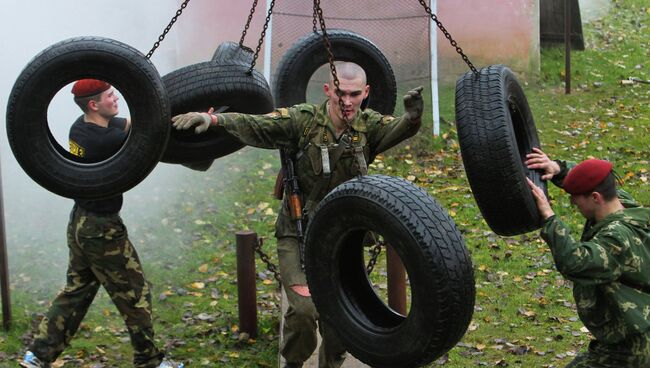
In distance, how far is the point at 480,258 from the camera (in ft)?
28.9

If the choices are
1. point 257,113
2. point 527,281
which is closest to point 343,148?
point 257,113

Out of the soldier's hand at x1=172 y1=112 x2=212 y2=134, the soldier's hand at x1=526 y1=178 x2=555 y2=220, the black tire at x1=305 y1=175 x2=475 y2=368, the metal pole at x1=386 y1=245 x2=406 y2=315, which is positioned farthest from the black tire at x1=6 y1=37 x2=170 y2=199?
the metal pole at x1=386 y1=245 x2=406 y2=315

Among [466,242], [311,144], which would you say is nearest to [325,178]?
[311,144]

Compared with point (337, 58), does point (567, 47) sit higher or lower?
higher

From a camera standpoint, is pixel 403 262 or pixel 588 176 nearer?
pixel 403 262

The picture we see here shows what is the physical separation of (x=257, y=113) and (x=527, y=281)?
3.40m

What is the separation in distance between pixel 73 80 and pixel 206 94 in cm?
90

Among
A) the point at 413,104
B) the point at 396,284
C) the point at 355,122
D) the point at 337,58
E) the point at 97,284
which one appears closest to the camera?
the point at 413,104

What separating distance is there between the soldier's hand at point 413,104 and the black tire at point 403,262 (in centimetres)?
74

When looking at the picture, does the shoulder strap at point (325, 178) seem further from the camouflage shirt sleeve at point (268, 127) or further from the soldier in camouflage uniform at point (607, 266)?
the soldier in camouflage uniform at point (607, 266)

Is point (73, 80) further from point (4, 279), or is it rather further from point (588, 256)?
point (588, 256)

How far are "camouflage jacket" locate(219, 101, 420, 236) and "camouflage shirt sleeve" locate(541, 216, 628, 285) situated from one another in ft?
4.35

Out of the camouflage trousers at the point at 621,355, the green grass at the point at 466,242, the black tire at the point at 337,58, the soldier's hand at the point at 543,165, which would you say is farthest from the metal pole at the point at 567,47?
the camouflage trousers at the point at 621,355

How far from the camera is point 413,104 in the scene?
527 centimetres
